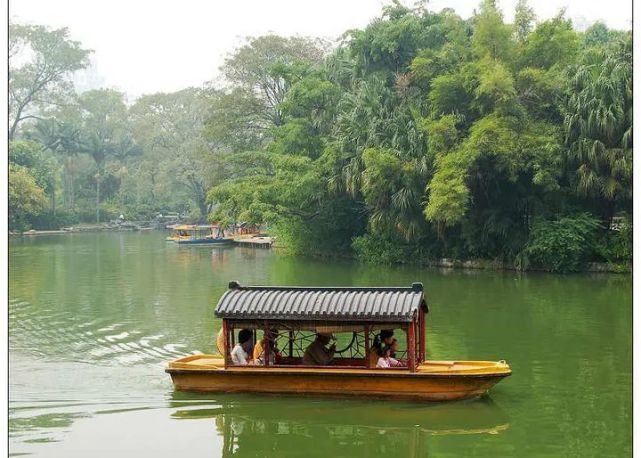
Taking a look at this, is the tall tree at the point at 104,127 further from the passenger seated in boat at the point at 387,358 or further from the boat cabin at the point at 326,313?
the passenger seated in boat at the point at 387,358

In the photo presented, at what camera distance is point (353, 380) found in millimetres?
10312

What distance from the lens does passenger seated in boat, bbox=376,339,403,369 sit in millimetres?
10453

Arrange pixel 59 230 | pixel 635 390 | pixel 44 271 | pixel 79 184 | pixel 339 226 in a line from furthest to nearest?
pixel 79 184 < pixel 59 230 < pixel 339 226 < pixel 44 271 < pixel 635 390

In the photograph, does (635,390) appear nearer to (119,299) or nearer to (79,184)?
(119,299)

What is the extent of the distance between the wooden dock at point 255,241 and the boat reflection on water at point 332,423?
93.5 feet

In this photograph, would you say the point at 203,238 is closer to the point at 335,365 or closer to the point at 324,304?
the point at 335,365

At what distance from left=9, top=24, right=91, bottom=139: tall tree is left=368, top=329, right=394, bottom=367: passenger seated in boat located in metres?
51.5

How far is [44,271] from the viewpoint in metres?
27.9

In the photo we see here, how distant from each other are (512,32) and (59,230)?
3667 cm

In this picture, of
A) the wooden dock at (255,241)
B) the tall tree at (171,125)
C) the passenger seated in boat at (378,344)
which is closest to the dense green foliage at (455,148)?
the wooden dock at (255,241)

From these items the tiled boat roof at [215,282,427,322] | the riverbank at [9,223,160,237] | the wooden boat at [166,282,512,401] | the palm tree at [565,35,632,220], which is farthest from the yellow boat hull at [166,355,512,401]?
the riverbank at [9,223,160,237]

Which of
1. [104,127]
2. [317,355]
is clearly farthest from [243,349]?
[104,127]

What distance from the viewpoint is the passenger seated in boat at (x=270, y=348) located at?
1063cm

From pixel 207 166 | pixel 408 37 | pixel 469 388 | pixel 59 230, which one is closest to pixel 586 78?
pixel 408 37
